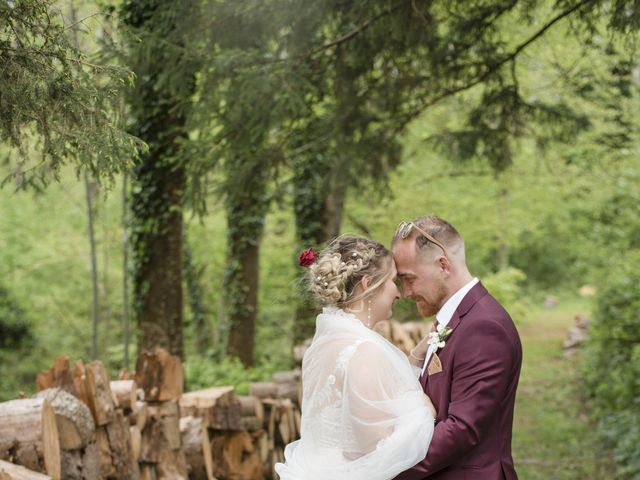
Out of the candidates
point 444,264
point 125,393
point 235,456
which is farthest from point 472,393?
point 235,456

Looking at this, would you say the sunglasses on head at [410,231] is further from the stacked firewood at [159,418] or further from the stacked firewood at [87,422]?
the stacked firewood at [159,418]

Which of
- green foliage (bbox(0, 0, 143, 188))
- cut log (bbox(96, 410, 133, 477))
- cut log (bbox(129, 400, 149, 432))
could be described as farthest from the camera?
cut log (bbox(129, 400, 149, 432))

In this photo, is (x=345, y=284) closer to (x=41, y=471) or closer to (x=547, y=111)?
(x=41, y=471)

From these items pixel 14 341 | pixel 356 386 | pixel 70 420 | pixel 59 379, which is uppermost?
pixel 356 386

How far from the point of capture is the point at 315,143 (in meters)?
8.16

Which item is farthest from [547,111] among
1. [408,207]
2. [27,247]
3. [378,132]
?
[27,247]

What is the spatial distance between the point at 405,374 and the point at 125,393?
301 cm

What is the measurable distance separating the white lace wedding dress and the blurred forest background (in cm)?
50

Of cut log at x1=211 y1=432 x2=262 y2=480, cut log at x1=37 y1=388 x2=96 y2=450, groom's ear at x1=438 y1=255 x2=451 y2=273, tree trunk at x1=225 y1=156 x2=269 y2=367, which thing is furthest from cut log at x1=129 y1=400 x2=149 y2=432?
tree trunk at x1=225 y1=156 x2=269 y2=367

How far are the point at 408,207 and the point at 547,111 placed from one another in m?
7.24

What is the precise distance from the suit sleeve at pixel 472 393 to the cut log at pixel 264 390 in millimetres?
5110

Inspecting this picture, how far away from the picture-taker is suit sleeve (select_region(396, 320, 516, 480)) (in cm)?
311

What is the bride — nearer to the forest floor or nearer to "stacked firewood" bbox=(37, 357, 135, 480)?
"stacked firewood" bbox=(37, 357, 135, 480)

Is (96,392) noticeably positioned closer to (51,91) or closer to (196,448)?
(196,448)
